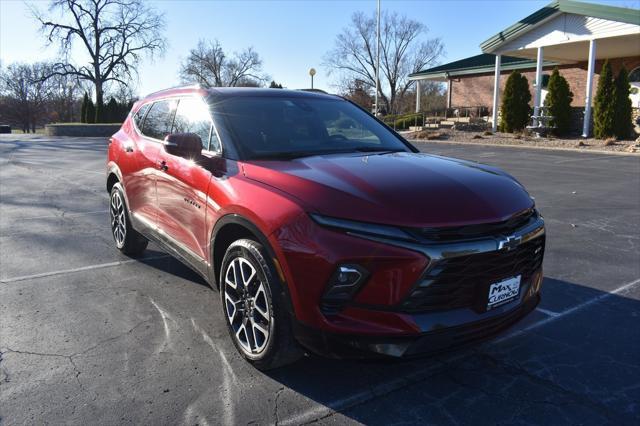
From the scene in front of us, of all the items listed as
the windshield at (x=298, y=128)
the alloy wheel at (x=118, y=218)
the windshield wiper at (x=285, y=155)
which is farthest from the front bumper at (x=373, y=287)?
the alloy wheel at (x=118, y=218)

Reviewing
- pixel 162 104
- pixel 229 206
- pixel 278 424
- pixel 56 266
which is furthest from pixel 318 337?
pixel 56 266

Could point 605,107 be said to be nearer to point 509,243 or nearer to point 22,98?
point 509,243

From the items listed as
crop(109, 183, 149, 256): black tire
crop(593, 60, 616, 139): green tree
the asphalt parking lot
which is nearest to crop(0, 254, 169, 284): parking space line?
the asphalt parking lot

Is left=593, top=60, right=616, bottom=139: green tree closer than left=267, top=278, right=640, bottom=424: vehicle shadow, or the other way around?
left=267, top=278, right=640, bottom=424: vehicle shadow

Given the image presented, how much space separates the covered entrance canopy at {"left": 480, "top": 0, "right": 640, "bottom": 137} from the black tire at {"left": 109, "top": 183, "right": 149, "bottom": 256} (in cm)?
2149

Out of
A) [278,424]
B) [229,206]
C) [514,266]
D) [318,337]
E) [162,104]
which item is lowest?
[278,424]

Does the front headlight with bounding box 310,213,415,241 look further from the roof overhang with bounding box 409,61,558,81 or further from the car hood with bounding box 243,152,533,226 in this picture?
the roof overhang with bounding box 409,61,558,81

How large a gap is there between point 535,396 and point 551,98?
76.6 feet

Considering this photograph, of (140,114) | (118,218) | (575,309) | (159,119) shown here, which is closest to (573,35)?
(575,309)

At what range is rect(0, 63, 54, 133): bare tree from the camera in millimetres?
80625

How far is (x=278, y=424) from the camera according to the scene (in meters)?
2.64

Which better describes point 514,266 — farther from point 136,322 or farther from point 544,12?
point 544,12

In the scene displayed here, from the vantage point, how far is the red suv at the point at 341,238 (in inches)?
101

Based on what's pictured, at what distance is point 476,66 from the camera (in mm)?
33875
